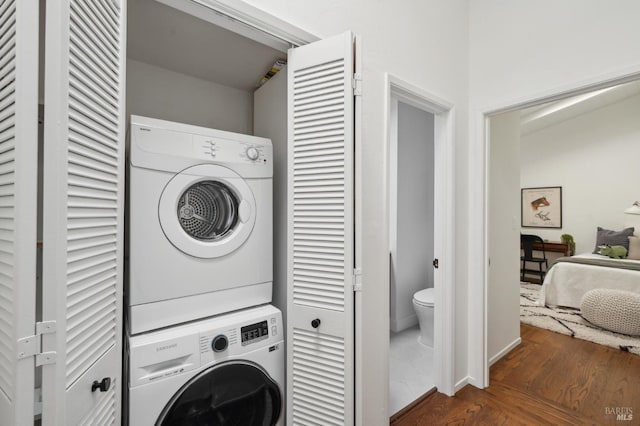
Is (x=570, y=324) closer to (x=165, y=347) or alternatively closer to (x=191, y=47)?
(x=165, y=347)

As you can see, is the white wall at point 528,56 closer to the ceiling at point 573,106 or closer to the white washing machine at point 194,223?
the white washing machine at point 194,223

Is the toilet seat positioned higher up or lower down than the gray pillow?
lower down

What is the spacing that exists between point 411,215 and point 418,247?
40cm

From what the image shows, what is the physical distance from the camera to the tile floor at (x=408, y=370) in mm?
1985

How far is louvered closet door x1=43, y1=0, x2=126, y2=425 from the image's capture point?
639 millimetres

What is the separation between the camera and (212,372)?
3.72 ft

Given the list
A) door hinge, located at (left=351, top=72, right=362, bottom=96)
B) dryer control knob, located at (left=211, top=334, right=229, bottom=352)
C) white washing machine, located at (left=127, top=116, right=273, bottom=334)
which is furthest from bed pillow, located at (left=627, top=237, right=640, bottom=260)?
dryer control knob, located at (left=211, top=334, right=229, bottom=352)

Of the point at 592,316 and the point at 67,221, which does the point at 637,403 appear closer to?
the point at 592,316

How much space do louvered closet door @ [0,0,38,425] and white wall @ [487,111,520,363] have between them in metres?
2.60

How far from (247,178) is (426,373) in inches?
81.9

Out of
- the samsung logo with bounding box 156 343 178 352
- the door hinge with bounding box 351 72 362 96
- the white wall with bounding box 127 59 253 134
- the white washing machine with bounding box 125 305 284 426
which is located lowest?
the white washing machine with bounding box 125 305 284 426

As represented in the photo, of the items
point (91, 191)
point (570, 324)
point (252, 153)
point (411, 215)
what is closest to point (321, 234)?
point (252, 153)

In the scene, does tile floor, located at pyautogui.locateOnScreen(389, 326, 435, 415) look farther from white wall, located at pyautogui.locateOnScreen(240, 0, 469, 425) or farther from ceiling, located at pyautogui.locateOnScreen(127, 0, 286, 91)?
ceiling, located at pyautogui.locateOnScreen(127, 0, 286, 91)

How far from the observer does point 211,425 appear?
116 centimetres
